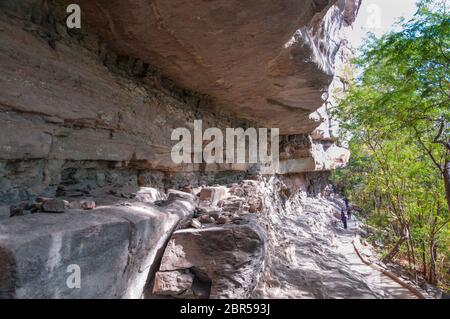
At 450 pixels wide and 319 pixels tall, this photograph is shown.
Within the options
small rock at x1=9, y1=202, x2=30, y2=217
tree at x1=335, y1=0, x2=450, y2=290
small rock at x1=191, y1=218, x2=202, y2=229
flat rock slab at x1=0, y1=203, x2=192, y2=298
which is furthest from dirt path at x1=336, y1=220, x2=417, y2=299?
small rock at x1=9, y1=202, x2=30, y2=217

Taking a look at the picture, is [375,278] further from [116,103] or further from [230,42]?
[116,103]

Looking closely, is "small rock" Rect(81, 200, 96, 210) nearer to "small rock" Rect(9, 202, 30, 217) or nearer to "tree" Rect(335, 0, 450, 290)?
"small rock" Rect(9, 202, 30, 217)

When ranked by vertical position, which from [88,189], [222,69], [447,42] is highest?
[447,42]

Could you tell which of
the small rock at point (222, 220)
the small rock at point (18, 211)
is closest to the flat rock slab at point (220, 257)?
the small rock at point (222, 220)

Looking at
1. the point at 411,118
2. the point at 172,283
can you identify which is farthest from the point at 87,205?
the point at 411,118

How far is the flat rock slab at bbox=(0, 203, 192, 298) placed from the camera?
1407mm

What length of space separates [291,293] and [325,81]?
4.36 metres

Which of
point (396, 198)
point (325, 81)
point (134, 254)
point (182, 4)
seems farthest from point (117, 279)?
point (396, 198)

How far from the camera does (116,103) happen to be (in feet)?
11.7

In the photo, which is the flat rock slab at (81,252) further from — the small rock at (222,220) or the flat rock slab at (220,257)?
the small rock at (222,220)

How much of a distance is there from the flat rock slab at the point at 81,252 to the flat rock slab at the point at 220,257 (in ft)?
0.75

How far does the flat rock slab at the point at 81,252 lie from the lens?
1.41 m

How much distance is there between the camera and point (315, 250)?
15.2 feet
